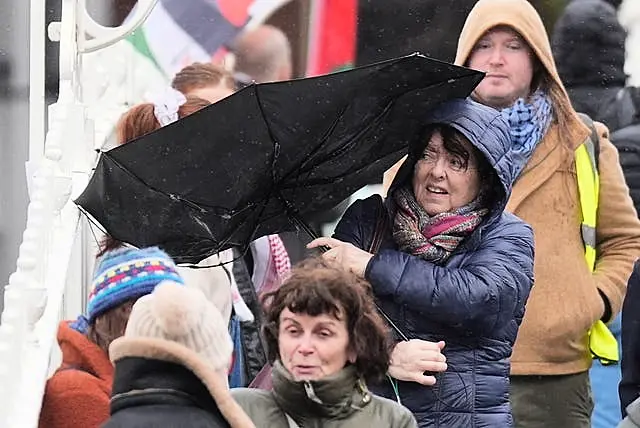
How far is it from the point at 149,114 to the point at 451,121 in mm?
1581

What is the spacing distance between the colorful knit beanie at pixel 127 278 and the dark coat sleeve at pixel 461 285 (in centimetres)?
61

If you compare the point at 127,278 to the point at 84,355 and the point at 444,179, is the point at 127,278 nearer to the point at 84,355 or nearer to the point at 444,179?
the point at 84,355

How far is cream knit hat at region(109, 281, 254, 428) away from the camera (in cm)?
407

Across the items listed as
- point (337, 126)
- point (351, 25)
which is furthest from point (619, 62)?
point (337, 126)

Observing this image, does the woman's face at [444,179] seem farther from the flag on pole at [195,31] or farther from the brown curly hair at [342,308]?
the flag on pole at [195,31]

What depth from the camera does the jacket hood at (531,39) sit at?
6.44 metres

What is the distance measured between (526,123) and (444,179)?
1.17 meters

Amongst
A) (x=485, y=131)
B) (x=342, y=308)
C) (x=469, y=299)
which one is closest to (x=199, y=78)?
(x=485, y=131)

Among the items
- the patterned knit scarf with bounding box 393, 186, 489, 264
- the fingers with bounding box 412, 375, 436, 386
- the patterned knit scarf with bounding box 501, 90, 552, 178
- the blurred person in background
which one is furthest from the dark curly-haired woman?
the blurred person in background

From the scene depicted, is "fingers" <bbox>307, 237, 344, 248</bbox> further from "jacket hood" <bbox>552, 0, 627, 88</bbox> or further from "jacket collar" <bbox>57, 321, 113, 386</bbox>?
"jacket hood" <bbox>552, 0, 627, 88</bbox>

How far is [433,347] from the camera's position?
506 centimetres

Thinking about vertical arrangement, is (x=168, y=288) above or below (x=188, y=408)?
A: above

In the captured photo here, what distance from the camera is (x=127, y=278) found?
16.9 feet

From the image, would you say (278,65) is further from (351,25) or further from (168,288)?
(168,288)
